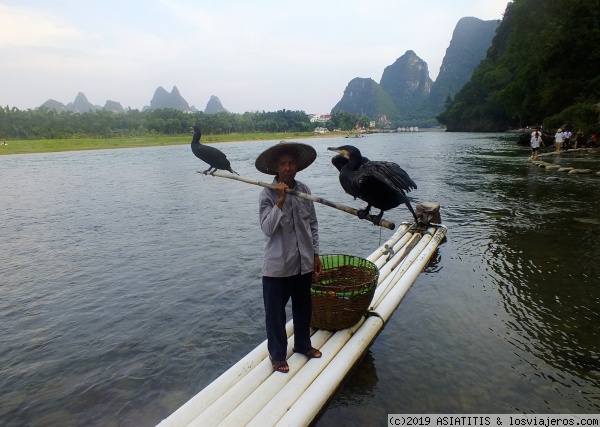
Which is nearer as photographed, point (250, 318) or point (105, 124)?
point (250, 318)

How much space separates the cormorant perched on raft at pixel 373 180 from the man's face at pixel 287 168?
31.9 inches

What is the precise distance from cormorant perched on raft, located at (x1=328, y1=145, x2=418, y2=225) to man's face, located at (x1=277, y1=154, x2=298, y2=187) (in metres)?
0.81

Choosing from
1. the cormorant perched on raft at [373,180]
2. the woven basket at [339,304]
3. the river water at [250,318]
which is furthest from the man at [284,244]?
the river water at [250,318]

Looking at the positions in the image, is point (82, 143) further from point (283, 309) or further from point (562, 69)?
point (283, 309)

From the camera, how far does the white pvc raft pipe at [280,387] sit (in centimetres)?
299

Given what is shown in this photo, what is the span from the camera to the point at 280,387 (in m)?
3.36

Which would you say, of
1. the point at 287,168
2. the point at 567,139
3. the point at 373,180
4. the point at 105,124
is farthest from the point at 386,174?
the point at 105,124

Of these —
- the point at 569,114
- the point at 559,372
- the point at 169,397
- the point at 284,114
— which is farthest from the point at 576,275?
the point at 284,114

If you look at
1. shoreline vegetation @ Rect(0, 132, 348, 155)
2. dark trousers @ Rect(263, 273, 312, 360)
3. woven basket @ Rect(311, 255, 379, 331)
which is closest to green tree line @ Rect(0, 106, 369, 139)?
shoreline vegetation @ Rect(0, 132, 348, 155)

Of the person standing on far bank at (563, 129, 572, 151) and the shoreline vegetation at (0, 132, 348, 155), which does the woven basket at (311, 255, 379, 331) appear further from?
the shoreline vegetation at (0, 132, 348, 155)

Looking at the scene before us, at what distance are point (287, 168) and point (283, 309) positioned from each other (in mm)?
1371

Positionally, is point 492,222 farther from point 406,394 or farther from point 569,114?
point 569,114

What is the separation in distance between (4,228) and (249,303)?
11080mm

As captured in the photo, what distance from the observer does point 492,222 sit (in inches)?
408
